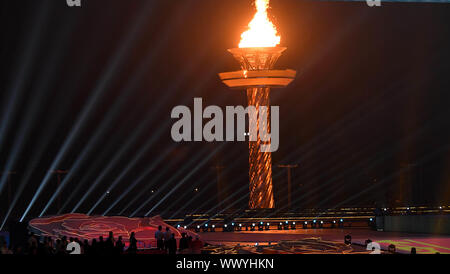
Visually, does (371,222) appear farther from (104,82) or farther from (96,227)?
(104,82)

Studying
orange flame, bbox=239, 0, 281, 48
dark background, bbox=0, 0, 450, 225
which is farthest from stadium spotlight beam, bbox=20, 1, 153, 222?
orange flame, bbox=239, 0, 281, 48

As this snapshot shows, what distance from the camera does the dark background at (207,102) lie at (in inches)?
2576

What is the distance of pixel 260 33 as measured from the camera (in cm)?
6181

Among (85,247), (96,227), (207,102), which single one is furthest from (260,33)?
(85,247)

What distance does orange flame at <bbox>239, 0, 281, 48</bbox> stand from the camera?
61750 millimetres

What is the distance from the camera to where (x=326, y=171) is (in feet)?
248

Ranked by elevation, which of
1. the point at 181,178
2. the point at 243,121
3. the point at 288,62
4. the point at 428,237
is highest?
the point at 288,62

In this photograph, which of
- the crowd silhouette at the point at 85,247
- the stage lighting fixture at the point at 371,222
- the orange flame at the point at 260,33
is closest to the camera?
the crowd silhouette at the point at 85,247

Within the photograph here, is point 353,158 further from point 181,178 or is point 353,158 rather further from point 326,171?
point 181,178

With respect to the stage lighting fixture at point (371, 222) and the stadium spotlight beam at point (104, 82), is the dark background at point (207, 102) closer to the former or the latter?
the stadium spotlight beam at point (104, 82)

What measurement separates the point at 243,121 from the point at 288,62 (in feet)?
23.2

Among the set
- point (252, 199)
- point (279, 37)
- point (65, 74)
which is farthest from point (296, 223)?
point (65, 74)

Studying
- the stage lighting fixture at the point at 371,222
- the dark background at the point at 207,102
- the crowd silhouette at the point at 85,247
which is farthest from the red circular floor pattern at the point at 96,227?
the dark background at the point at 207,102

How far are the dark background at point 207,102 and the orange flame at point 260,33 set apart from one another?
0.88 metres
